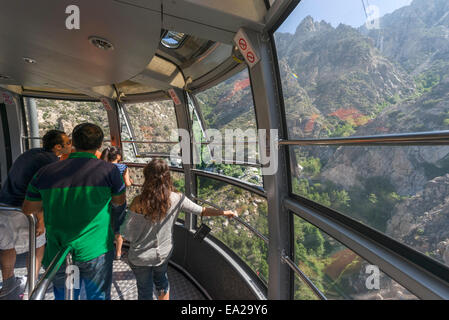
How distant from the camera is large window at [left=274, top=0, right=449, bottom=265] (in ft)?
2.73

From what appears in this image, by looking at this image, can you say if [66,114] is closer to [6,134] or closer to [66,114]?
[66,114]

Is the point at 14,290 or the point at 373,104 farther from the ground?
the point at 373,104

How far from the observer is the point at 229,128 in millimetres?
2787

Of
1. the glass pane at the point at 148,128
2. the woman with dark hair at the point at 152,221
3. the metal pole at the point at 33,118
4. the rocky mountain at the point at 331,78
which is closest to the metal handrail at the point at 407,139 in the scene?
the rocky mountain at the point at 331,78

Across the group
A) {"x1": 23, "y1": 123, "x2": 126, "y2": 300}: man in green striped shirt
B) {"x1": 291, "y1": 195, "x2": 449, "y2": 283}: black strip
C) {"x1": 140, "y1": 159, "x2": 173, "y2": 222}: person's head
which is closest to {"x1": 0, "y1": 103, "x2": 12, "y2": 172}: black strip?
{"x1": 23, "y1": 123, "x2": 126, "y2": 300}: man in green striped shirt

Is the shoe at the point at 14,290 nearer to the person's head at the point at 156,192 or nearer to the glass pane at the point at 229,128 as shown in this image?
the person's head at the point at 156,192

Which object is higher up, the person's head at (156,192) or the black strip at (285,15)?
the black strip at (285,15)

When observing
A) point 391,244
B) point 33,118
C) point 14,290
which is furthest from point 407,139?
point 33,118

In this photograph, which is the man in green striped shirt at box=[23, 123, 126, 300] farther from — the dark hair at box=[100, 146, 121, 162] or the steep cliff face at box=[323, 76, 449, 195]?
the dark hair at box=[100, 146, 121, 162]

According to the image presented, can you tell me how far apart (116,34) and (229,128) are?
5.47ft

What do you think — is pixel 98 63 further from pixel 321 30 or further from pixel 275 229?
pixel 275 229

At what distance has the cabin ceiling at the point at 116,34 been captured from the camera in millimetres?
1403

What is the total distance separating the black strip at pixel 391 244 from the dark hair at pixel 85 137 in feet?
5.56
